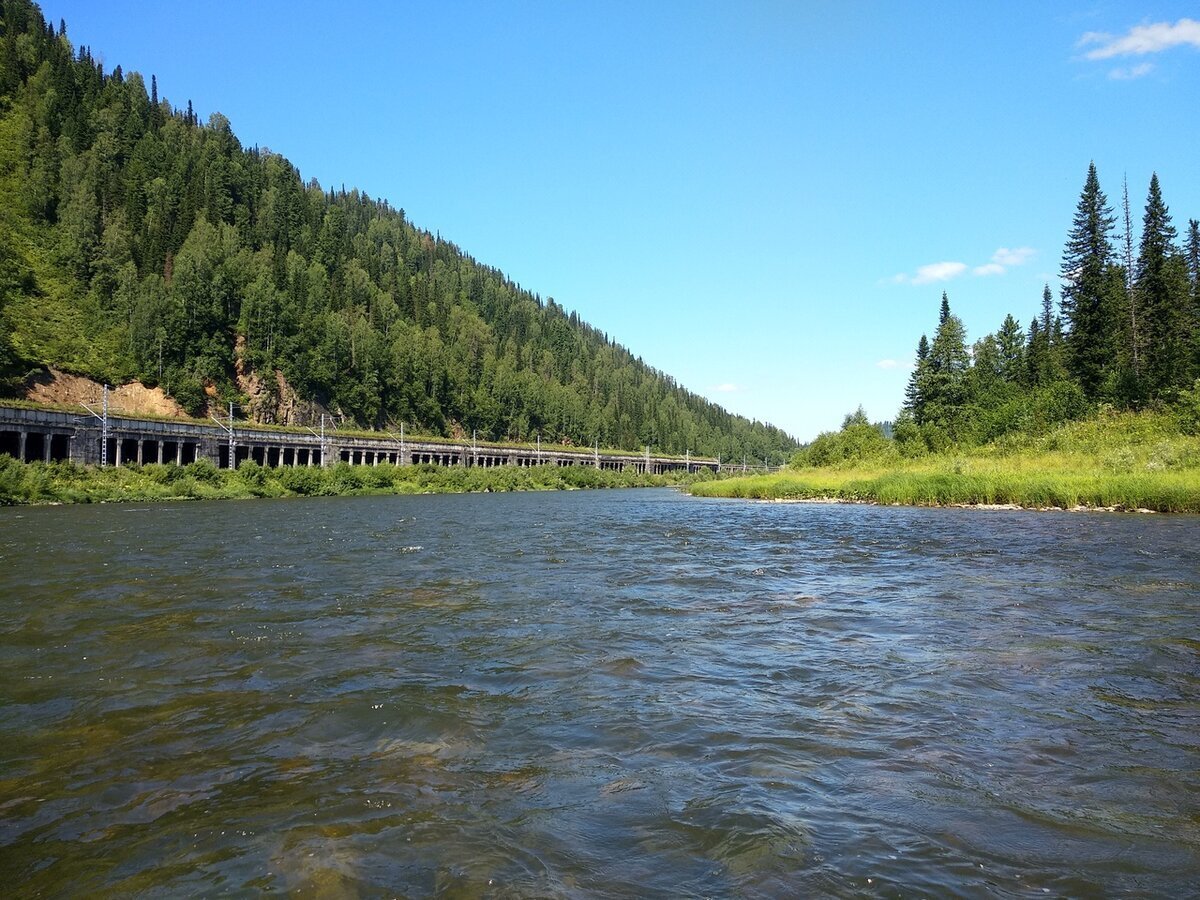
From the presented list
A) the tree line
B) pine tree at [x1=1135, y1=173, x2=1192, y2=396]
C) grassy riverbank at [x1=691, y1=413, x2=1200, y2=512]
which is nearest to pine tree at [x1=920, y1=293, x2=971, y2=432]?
the tree line

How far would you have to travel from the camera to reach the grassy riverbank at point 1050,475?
36844 millimetres

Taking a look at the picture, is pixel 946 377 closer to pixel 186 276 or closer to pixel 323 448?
pixel 323 448

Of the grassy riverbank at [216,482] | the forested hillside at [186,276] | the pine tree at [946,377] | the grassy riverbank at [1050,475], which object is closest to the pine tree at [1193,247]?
the pine tree at [946,377]

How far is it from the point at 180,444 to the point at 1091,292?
104922mm

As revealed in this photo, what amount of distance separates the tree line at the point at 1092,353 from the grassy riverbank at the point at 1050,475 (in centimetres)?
962

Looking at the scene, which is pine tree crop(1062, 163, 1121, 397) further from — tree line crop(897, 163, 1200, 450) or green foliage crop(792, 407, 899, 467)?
green foliage crop(792, 407, 899, 467)

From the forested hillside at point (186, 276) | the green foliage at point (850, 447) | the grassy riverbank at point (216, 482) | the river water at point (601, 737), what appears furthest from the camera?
the forested hillside at point (186, 276)

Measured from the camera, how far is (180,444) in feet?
258

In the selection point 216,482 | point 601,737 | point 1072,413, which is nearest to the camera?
point 601,737

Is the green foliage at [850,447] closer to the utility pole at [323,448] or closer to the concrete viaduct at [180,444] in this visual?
the concrete viaduct at [180,444]

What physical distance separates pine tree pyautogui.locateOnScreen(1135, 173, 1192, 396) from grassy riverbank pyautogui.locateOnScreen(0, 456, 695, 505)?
244 feet

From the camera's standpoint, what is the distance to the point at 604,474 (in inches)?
5281

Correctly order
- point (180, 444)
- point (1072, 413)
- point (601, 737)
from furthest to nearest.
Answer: point (180, 444)
point (1072, 413)
point (601, 737)

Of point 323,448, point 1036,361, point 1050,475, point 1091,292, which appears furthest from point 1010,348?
point 323,448
